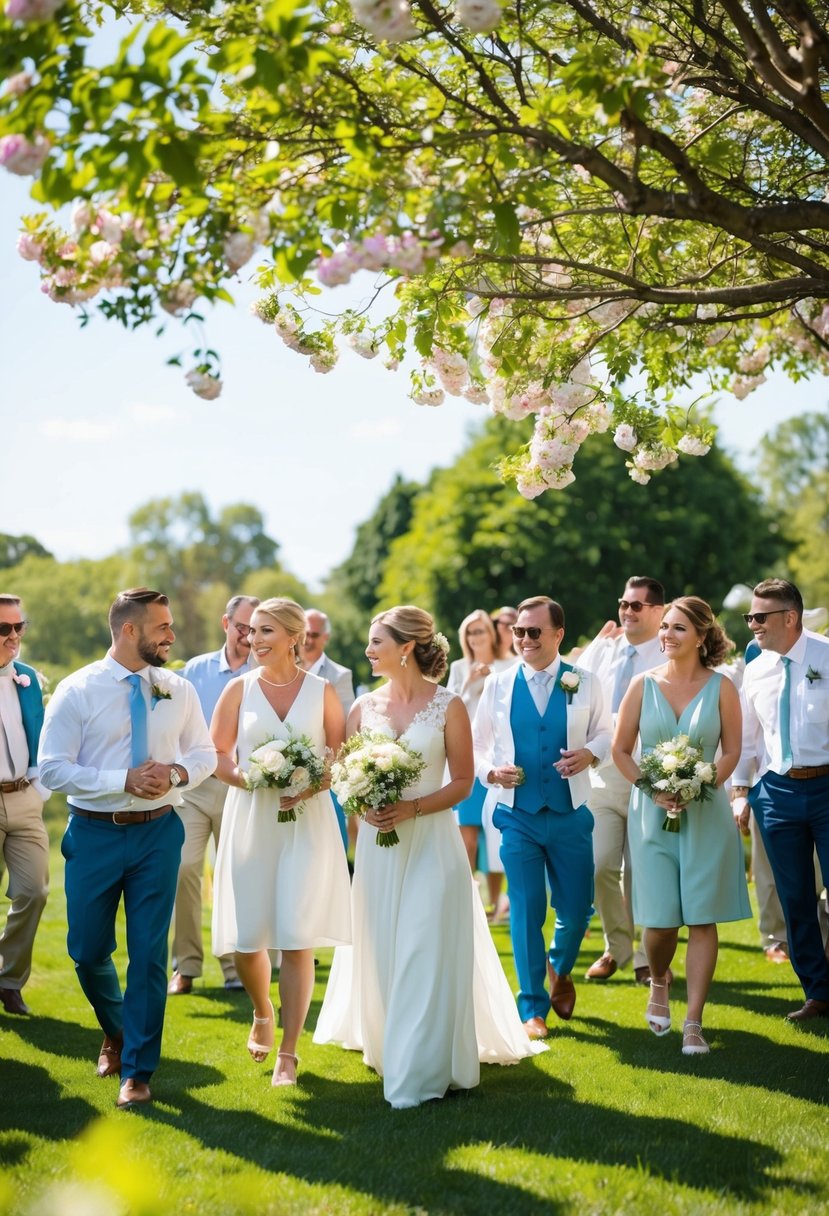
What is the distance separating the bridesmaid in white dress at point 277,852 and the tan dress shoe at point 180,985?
7.53 ft

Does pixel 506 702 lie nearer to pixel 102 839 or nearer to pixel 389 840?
pixel 389 840

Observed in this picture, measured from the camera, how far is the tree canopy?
4.70 meters

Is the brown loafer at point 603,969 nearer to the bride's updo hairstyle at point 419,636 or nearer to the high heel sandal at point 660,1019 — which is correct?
the high heel sandal at point 660,1019

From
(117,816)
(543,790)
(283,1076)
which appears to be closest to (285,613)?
(117,816)

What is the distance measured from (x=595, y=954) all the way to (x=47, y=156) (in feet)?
29.0

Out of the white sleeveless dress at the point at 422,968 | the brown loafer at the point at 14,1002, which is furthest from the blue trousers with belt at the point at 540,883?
the brown loafer at the point at 14,1002

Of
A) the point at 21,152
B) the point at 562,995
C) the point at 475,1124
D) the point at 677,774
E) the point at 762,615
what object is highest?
the point at 21,152

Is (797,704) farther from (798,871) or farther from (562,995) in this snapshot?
(562,995)

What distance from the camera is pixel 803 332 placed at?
991 centimetres

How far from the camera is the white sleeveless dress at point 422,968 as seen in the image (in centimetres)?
673

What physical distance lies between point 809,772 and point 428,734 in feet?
9.27

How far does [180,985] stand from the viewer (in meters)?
9.93

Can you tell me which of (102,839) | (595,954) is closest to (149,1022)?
(102,839)

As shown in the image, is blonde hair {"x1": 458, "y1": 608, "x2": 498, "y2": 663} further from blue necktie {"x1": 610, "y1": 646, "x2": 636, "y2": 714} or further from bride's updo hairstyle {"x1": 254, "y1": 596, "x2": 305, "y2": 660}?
bride's updo hairstyle {"x1": 254, "y1": 596, "x2": 305, "y2": 660}
